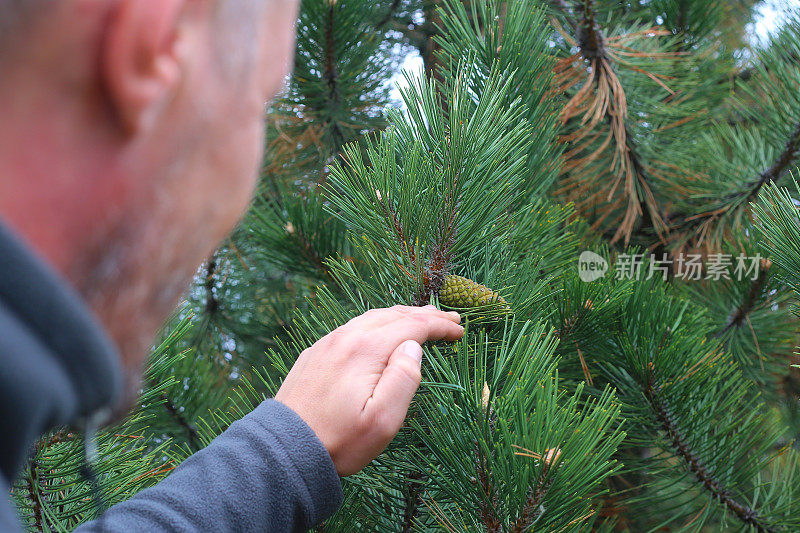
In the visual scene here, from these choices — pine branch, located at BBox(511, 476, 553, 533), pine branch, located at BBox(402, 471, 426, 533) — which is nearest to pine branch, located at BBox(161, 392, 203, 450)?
pine branch, located at BBox(402, 471, 426, 533)

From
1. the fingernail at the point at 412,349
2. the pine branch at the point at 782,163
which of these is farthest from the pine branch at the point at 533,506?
Result: the pine branch at the point at 782,163

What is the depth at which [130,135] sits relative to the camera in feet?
0.68

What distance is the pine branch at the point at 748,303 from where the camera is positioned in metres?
0.80

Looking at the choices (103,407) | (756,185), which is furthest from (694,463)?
(103,407)

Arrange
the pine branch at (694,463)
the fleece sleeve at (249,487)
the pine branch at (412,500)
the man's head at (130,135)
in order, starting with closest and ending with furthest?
the man's head at (130,135) → the fleece sleeve at (249,487) → the pine branch at (412,500) → the pine branch at (694,463)

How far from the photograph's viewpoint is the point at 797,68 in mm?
789

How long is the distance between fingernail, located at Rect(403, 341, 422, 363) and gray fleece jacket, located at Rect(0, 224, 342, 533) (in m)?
0.08

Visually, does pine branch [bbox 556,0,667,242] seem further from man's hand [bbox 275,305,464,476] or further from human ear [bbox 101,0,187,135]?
human ear [bbox 101,0,187,135]

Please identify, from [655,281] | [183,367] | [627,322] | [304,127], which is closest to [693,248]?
[655,281]

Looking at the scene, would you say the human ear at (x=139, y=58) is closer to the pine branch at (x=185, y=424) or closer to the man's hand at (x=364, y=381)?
the man's hand at (x=364, y=381)

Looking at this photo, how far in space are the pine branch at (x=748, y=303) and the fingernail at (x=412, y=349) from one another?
574mm

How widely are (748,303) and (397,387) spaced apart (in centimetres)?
64

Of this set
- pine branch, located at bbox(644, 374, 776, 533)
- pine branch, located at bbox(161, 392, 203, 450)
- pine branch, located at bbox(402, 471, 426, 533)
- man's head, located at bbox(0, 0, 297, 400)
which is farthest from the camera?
pine branch, located at bbox(161, 392, 203, 450)

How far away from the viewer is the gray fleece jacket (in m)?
0.20
